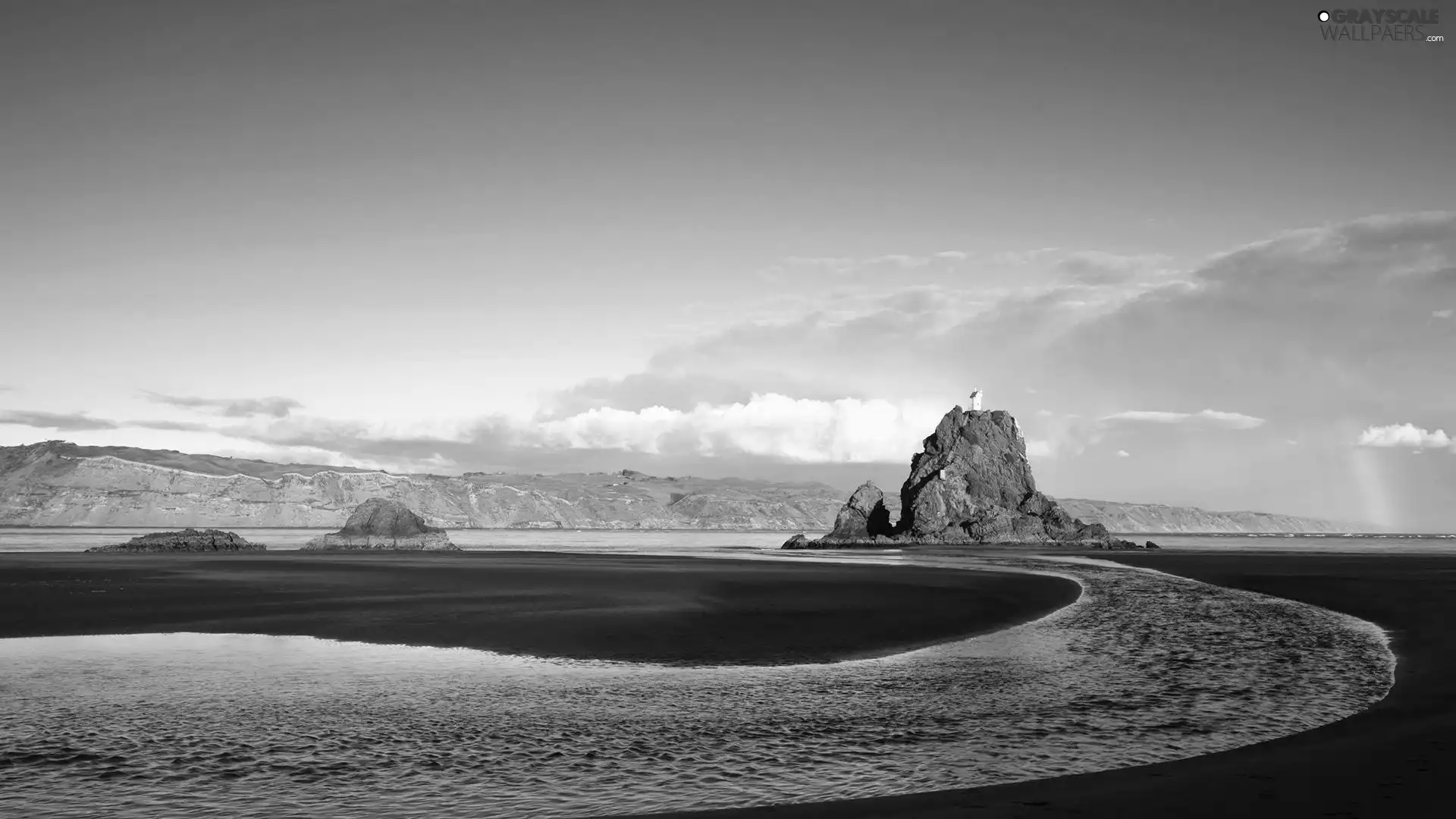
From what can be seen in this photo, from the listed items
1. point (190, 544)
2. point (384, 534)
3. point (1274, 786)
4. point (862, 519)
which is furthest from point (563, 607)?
point (862, 519)

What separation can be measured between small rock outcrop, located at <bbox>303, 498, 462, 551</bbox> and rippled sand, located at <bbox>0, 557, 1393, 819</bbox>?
80.3m

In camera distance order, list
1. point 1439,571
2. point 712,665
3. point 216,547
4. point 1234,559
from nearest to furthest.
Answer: point 712,665 < point 1439,571 < point 1234,559 < point 216,547

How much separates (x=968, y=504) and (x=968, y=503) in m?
0.33

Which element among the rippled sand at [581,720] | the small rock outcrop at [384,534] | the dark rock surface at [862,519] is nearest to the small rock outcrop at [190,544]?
the small rock outcrop at [384,534]

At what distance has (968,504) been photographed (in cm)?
15188

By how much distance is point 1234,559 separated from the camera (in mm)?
80312

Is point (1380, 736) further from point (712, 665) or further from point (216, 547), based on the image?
point (216, 547)

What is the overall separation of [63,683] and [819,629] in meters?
15.9

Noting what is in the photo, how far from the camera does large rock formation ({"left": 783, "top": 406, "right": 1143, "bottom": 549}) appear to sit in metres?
143

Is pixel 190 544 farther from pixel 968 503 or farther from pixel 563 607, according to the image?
pixel 968 503

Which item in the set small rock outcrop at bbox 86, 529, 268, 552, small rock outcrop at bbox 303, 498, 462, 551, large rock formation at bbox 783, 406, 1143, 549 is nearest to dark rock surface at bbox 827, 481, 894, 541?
large rock formation at bbox 783, 406, 1143, 549

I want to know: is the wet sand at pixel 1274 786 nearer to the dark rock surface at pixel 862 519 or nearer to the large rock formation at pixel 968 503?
the large rock formation at pixel 968 503

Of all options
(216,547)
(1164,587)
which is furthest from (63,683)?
(216,547)

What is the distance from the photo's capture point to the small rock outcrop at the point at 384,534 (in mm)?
98625
